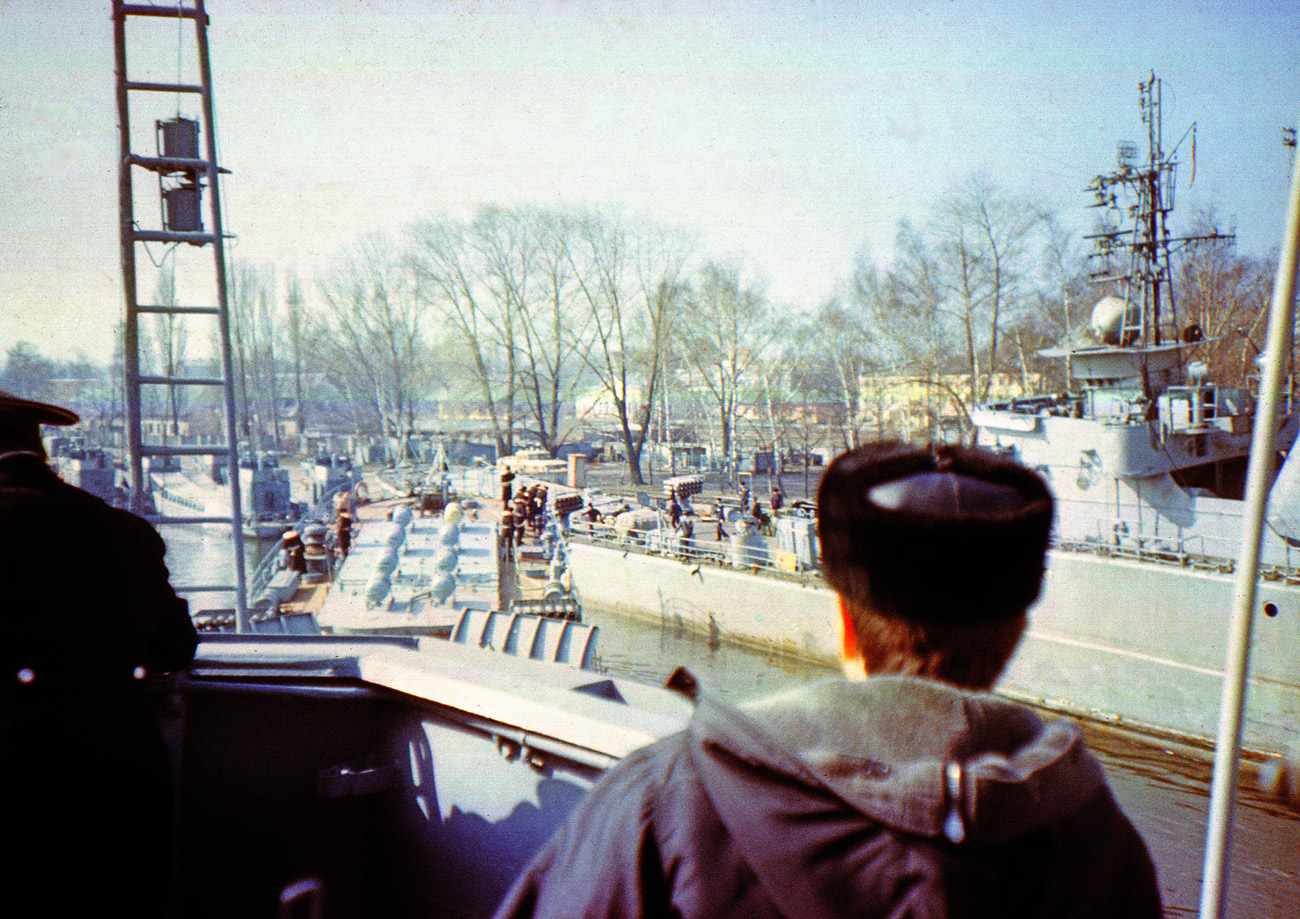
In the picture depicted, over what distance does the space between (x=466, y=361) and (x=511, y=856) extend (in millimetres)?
41781

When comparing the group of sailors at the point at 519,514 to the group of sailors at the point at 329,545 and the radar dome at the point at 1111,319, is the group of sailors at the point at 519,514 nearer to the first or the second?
the group of sailors at the point at 329,545

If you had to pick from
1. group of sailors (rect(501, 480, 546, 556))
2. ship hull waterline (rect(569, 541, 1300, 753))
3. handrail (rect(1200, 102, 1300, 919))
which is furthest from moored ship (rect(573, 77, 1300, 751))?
handrail (rect(1200, 102, 1300, 919))

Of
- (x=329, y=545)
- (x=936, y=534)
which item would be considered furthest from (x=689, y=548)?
(x=936, y=534)

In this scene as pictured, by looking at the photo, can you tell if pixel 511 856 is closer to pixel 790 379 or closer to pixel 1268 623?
pixel 1268 623

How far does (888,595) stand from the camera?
1005mm

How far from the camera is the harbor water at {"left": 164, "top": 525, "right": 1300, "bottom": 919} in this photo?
10836 mm

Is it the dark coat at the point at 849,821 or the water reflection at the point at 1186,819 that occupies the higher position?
the dark coat at the point at 849,821

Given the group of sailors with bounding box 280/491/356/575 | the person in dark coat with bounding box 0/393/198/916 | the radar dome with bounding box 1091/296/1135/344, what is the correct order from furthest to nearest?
1. the radar dome with bounding box 1091/296/1135/344
2. the group of sailors with bounding box 280/491/356/575
3. the person in dark coat with bounding box 0/393/198/916

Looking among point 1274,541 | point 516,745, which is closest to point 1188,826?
point 1274,541

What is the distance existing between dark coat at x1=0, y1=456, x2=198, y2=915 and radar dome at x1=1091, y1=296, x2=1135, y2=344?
2202cm

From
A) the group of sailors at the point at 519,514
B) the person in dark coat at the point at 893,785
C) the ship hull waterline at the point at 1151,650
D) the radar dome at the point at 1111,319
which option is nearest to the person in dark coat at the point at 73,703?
the person in dark coat at the point at 893,785

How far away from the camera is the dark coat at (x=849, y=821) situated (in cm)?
79

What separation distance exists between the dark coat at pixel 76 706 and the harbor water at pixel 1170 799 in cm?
474

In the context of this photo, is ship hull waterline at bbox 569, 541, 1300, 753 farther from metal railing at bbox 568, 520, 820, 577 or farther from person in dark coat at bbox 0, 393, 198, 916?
person in dark coat at bbox 0, 393, 198, 916
